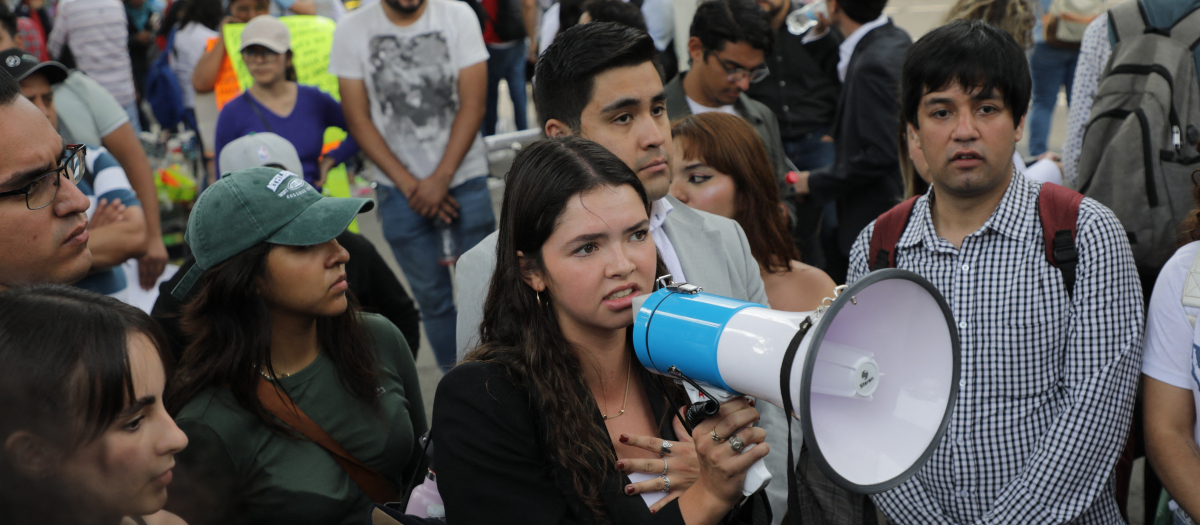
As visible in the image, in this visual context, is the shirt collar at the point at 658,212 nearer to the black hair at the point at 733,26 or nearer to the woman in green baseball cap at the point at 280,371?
the woman in green baseball cap at the point at 280,371

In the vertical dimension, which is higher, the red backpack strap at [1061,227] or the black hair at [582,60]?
the black hair at [582,60]

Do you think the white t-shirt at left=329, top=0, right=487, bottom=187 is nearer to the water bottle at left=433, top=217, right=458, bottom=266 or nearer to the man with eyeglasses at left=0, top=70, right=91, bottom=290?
the water bottle at left=433, top=217, right=458, bottom=266

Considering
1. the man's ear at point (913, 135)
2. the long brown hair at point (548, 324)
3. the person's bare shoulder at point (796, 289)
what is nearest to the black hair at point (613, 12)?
the person's bare shoulder at point (796, 289)

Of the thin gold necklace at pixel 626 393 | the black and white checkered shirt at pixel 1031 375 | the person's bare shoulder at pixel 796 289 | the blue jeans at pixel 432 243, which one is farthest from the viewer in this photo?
the blue jeans at pixel 432 243

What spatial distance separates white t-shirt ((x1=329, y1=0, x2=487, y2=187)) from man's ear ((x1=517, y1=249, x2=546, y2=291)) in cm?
272

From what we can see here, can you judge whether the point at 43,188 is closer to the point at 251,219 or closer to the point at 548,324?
the point at 251,219

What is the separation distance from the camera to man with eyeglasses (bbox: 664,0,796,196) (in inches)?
167

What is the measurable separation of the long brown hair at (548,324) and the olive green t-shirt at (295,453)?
0.69 meters

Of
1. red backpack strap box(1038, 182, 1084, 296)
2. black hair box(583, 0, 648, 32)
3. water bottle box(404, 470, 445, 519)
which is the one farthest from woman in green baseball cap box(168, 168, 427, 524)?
black hair box(583, 0, 648, 32)

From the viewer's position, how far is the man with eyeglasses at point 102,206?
A: 10.8 feet

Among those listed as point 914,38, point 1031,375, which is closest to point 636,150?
point 1031,375

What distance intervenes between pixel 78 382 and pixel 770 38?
355 centimetres

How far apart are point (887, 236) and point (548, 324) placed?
1.25 meters

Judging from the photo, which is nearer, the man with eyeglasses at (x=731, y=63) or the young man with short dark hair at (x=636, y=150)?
the young man with short dark hair at (x=636, y=150)
